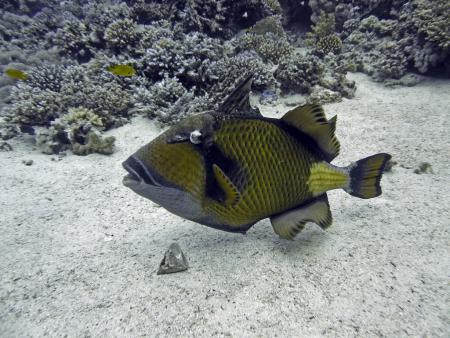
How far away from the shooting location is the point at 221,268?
242cm

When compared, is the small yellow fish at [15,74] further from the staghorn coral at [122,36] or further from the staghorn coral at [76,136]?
the staghorn coral at [122,36]

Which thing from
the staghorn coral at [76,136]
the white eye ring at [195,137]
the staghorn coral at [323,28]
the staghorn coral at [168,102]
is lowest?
the staghorn coral at [76,136]

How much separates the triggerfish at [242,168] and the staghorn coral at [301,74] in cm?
396

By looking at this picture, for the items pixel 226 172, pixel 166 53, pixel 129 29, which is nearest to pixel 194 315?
pixel 226 172

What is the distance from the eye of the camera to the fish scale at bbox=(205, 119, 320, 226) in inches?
79.9

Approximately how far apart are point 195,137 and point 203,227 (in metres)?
1.38

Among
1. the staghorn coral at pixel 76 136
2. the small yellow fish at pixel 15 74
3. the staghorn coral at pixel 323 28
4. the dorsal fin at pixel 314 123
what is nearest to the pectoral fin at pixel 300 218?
the dorsal fin at pixel 314 123

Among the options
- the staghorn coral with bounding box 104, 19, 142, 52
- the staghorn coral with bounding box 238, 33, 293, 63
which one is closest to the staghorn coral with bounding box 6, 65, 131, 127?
the staghorn coral with bounding box 104, 19, 142, 52

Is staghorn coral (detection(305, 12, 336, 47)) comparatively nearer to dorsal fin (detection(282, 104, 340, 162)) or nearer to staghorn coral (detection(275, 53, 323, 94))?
staghorn coral (detection(275, 53, 323, 94))

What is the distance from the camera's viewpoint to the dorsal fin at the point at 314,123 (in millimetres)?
2242

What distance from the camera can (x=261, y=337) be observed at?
6.12 feet

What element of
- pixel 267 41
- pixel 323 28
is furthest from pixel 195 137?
pixel 323 28

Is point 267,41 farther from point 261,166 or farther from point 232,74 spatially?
point 261,166


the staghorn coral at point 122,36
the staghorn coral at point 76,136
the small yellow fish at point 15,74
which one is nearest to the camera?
the staghorn coral at point 76,136
